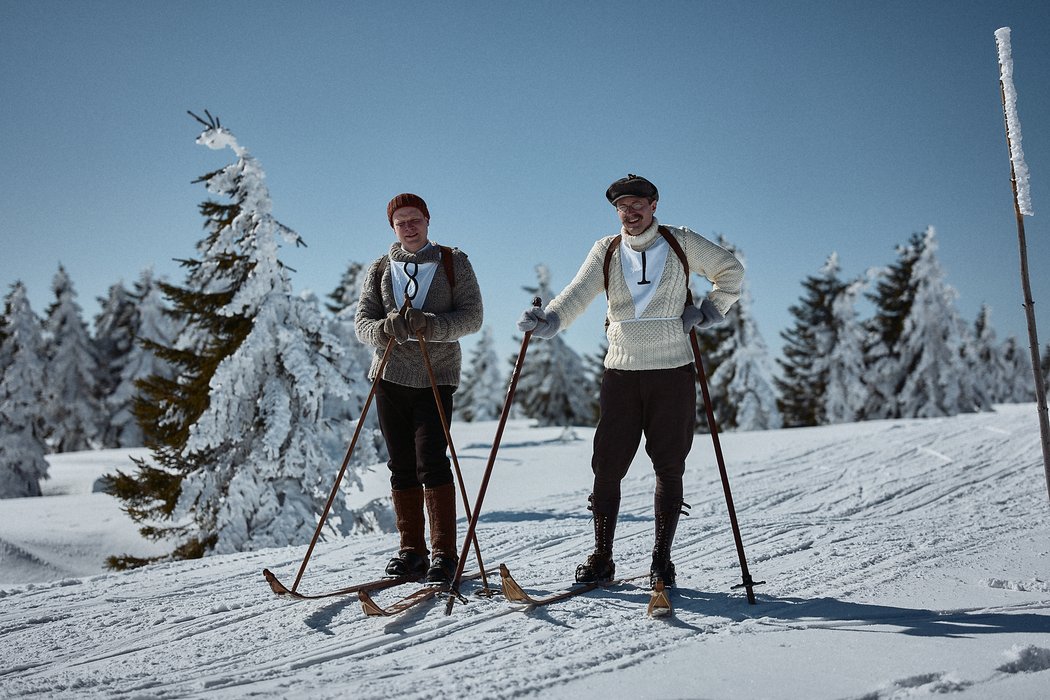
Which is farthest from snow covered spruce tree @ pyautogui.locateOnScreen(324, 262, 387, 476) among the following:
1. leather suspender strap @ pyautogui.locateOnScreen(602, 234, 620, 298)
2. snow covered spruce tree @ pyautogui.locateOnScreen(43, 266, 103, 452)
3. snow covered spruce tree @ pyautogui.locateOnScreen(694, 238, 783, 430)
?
snow covered spruce tree @ pyautogui.locateOnScreen(694, 238, 783, 430)

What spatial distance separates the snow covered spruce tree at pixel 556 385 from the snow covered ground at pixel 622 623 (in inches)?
1101

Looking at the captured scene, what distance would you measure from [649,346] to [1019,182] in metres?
2.67

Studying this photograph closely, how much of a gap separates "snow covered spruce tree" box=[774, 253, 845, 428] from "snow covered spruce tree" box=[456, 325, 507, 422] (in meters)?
16.8

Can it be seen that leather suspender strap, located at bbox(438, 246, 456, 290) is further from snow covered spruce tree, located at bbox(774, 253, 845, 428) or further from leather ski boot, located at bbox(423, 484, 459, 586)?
snow covered spruce tree, located at bbox(774, 253, 845, 428)

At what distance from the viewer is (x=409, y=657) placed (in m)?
3.12

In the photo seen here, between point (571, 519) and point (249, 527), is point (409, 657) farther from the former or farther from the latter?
point (249, 527)

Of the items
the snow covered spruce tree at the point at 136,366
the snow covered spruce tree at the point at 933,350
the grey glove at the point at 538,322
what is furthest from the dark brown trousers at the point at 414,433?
the snow covered spruce tree at the point at 136,366

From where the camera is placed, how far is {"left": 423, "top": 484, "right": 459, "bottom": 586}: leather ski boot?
4.42m

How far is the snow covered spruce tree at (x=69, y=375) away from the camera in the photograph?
114 ft

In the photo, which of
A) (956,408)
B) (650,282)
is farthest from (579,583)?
(956,408)

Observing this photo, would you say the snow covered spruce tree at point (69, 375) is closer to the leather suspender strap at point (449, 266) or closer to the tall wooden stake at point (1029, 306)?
the leather suspender strap at point (449, 266)

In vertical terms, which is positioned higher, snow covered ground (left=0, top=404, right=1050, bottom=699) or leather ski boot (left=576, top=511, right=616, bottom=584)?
leather ski boot (left=576, top=511, right=616, bottom=584)

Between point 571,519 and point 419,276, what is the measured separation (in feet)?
12.1

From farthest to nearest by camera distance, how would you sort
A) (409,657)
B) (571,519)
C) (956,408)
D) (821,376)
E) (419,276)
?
(821,376)
(956,408)
(571,519)
(419,276)
(409,657)
